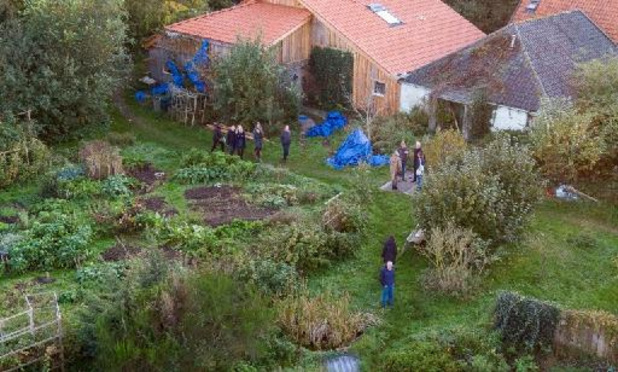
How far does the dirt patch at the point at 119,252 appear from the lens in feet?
66.3

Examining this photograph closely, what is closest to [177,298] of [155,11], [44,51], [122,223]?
[122,223]

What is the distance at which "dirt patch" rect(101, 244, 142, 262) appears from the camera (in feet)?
66.3

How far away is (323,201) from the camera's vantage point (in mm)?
24094

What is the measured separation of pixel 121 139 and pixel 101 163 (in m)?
4.00

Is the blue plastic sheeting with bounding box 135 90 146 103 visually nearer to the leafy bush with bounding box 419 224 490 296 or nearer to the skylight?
the skylight

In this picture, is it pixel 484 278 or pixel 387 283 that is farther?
pixel 484 278

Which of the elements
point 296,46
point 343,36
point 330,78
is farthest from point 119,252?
point 343,36

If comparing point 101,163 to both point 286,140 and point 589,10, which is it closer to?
point 286,140

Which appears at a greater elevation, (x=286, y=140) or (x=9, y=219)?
(x=286, y=140)

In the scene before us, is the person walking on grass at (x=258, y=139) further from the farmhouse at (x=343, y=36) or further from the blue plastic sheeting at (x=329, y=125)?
the farmhouse at (x=343, y=36)

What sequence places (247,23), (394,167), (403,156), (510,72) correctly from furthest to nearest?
(247,23), (510,72), (403,156), (394,167)

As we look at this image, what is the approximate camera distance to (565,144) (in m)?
24.2

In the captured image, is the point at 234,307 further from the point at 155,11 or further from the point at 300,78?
the point at 155,11

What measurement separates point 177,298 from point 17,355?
11.2 feet
